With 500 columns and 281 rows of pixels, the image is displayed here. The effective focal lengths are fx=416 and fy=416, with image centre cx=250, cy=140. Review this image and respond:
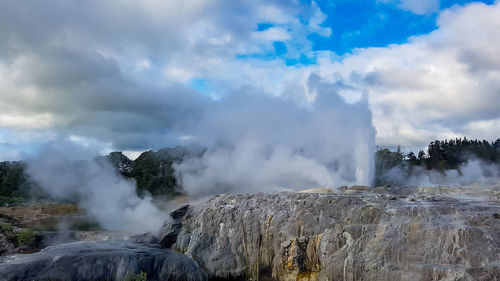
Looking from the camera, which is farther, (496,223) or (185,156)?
(185,156)

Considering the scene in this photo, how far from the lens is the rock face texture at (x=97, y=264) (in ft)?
41.4

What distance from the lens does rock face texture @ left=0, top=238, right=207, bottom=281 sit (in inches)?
497

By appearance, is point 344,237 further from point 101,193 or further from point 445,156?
point 445,156

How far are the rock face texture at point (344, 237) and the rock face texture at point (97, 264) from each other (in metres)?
1.25

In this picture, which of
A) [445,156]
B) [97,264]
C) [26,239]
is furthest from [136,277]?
[445,156]

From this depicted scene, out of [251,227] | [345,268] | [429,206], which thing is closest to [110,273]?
[251,227]

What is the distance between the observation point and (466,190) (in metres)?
18.8

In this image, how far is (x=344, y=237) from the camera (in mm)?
13180

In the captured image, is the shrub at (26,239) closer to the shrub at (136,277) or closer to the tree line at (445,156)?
the shrub at (136,277)

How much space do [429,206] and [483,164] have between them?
119 ft

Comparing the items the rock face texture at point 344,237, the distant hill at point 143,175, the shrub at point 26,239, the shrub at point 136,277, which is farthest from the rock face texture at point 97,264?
the distant hill at point 143,175

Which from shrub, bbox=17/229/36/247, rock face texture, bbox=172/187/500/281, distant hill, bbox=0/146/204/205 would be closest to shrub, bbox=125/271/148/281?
rock face texture, bbox=172/187/500/281

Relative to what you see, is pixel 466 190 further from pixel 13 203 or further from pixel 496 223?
pixel 13 203

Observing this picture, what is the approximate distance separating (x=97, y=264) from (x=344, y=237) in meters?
7.93
